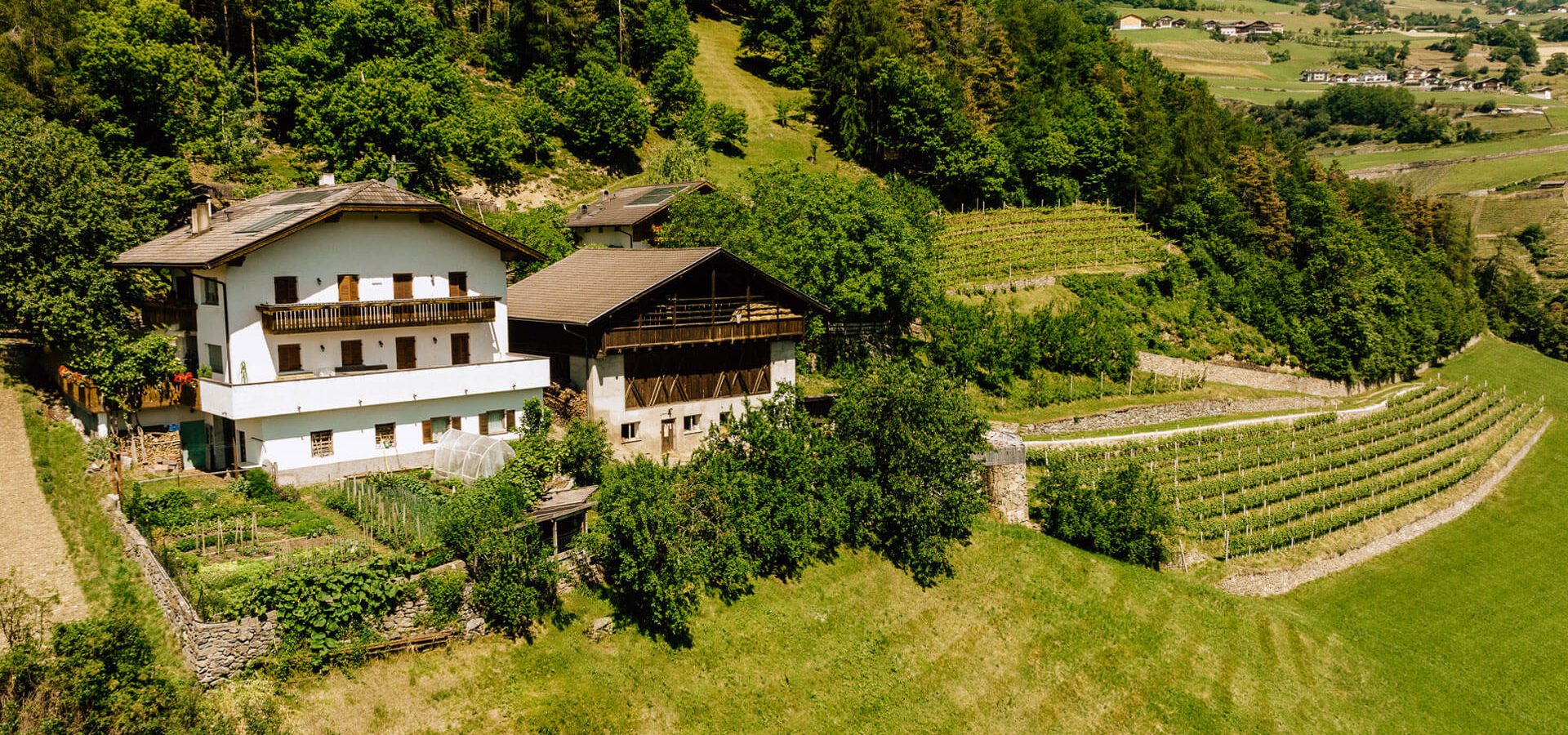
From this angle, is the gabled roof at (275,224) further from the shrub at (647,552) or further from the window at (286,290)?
the shrub at (647,552)

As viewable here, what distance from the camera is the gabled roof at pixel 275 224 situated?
1258 inches

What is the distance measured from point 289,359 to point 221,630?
46.0ft

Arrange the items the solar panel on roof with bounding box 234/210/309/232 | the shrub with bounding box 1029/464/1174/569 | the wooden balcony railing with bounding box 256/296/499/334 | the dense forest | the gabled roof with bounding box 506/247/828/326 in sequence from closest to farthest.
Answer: the wooden balcony railing with bounding box 256/296/499/334, the solar panel on roof with bounding box 234/210/309/232, the gabled roof with bounding box 506/247/828/326, the shrub with bounding box 1029/464/1174/569, the dense forest

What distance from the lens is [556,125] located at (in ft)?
259

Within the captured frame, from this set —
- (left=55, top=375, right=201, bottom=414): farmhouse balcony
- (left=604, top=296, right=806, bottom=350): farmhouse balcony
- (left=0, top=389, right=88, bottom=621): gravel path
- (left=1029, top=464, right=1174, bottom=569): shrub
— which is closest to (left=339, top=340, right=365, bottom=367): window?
(left=55, top=375, right=201, bottom=414): farmhouse balcony

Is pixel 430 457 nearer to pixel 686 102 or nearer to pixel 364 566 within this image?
pixel 364 566

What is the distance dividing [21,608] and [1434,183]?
164 metres

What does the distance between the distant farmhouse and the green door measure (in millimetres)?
24735

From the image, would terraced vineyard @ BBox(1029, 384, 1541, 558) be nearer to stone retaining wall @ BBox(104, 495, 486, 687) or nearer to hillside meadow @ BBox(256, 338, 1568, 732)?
hillside meadow @ BBox(256, 338, 1568, 732)

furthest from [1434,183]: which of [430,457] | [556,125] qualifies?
[430,457]

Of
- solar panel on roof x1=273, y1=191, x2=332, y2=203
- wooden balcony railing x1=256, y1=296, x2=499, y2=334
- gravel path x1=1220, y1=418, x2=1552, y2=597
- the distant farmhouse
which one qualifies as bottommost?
gravel path x1=1220, y1=418, x2=1552, y2=597

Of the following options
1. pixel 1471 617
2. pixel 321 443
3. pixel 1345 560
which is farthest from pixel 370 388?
pixel 1471 617

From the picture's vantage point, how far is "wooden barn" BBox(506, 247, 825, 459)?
125ft

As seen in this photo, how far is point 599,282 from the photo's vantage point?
4062 cm
